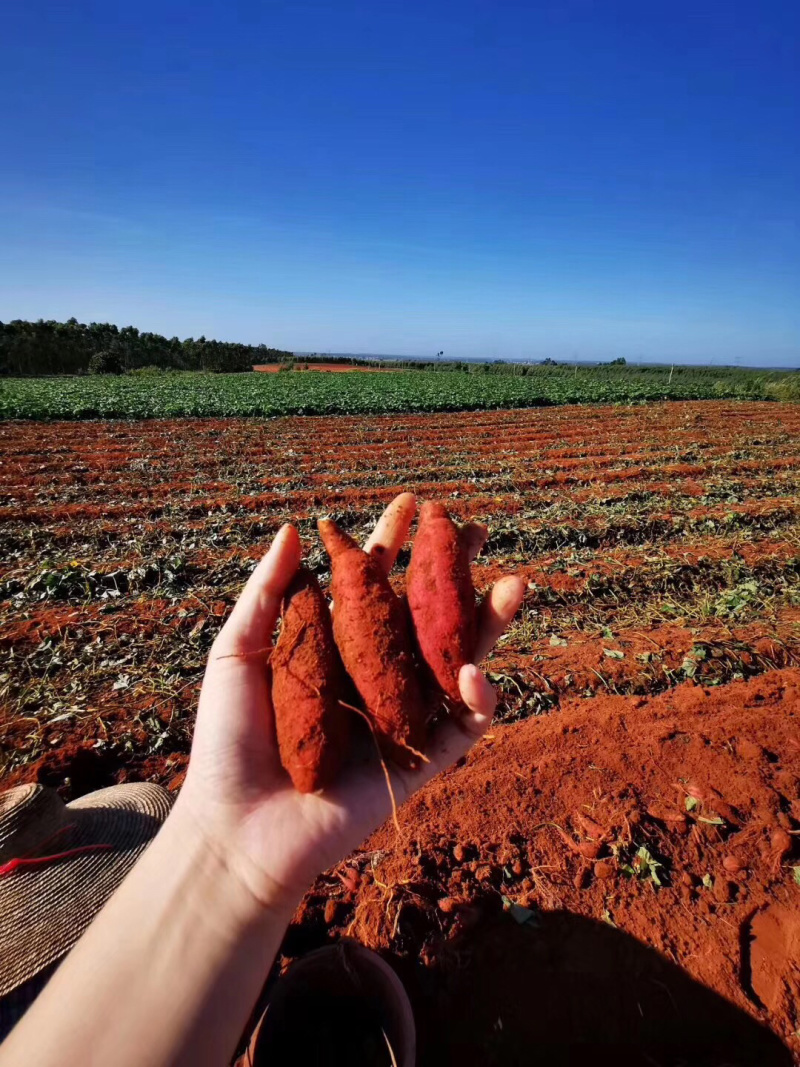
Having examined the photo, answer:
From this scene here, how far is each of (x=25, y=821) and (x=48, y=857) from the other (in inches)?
8.2

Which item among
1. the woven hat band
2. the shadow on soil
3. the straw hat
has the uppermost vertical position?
the woven hat band

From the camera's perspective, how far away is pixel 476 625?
95.3 inches

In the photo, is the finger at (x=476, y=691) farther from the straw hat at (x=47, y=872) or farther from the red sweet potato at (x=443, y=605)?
the straw hat at (x=47, y=872)

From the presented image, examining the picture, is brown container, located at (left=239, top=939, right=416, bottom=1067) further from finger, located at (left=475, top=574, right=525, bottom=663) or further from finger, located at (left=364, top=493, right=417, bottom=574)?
finger, located at (left=364, top=493, right=417, bottom=574)

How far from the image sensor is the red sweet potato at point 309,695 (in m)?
1.89

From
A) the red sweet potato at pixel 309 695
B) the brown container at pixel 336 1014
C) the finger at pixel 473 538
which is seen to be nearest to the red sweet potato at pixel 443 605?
the finger at pixel 473 538

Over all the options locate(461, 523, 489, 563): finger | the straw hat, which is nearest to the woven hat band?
the straw hat

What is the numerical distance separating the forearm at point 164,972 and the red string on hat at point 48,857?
3.11ft

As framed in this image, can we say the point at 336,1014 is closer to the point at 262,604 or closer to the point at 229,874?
the point at 229,874

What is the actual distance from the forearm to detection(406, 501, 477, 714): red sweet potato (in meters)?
1.01

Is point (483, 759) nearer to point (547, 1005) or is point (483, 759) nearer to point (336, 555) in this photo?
point (547, 1005)

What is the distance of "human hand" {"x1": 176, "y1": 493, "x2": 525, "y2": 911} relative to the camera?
6.21 ft

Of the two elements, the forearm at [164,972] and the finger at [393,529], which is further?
the finger at [393,529]

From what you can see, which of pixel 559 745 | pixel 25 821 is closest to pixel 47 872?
pixel 25 821
